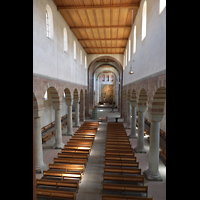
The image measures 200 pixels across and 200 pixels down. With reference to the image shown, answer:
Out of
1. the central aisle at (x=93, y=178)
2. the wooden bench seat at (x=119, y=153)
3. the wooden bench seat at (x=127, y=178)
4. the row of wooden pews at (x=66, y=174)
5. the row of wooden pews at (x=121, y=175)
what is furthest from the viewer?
the wooden bench seat at (x=119, y=153)

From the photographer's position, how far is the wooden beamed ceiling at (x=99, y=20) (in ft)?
36.5

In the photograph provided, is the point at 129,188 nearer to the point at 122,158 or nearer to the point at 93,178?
the point at 93,178

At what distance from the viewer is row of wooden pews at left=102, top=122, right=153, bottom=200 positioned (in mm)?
6781

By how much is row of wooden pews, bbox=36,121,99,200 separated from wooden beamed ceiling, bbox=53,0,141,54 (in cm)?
1028

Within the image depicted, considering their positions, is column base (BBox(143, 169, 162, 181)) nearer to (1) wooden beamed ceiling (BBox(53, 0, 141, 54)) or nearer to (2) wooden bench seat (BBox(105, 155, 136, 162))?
(2) wooden bench seat (BBox(105, 155, 136, 162))

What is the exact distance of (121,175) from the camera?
779cm

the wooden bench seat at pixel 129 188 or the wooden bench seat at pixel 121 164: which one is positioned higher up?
the wooden bench seat at pixel 121 164

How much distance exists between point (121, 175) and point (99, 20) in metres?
12.3

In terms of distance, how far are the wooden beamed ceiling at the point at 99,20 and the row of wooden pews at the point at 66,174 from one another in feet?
33.7

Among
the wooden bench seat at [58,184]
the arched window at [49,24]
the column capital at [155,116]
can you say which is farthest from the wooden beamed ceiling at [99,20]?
the wooden bench seat at [58,184]

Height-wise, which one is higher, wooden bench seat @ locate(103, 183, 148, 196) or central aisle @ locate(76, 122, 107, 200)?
wooden bench seat @ locate(103, 183, 148, 196)

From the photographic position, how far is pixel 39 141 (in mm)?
9188

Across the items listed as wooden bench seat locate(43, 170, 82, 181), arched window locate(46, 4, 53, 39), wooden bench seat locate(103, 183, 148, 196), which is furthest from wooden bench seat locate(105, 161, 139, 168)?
arched window locate(46, 4, 53, 39)

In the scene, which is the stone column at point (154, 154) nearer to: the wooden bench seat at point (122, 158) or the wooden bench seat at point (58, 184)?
the wooden bench seat at point (122, 158)
